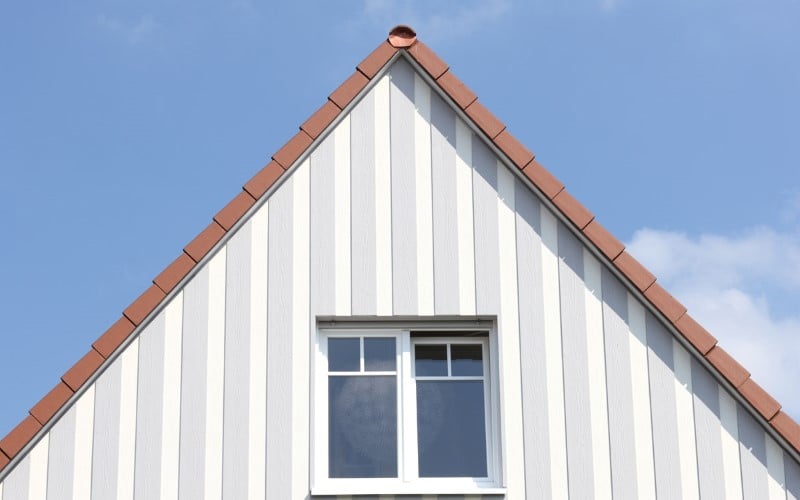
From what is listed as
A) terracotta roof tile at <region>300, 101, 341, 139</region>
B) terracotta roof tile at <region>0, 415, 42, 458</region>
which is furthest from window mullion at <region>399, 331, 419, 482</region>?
terracotta roof tile at <region>0, 415, 42, 458</region>

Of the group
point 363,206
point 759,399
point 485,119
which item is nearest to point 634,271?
point 759,399

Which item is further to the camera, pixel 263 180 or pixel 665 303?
pixel 263 180

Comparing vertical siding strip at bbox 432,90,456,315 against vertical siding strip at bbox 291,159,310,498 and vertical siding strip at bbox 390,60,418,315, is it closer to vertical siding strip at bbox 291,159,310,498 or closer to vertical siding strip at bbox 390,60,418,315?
vertical siding strip at bbox 390,60,418,315

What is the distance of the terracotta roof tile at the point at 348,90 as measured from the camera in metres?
13.7

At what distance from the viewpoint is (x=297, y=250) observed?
13344 millimetres

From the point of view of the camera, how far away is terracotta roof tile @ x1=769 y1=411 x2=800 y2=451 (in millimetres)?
12594

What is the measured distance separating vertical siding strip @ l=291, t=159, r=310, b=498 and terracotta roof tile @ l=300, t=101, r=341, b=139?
0.28 m

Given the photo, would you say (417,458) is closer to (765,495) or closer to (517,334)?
(517,334)

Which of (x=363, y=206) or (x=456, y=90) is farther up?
(x=456, y=90)

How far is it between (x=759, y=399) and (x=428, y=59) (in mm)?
4023

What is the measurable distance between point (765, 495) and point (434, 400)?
108 inches

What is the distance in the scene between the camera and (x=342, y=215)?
531 inches

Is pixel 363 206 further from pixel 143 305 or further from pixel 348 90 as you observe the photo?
pixel 143 305

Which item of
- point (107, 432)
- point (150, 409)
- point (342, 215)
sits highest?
point (342, 215)
